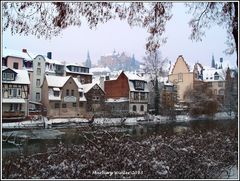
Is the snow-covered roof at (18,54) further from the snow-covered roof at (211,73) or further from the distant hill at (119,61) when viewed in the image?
the snow-covered roof at (211,73)

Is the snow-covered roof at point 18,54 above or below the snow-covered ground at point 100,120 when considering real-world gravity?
above

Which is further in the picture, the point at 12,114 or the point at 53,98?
the point at 53,98

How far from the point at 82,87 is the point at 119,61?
38 cm

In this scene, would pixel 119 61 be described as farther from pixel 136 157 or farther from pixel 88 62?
pixel 136 157

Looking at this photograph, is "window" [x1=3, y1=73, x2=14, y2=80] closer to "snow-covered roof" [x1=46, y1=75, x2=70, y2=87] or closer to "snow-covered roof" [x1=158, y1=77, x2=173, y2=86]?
"snow-covered roof" [x1=46, y1=75, x2=70, y2=87]

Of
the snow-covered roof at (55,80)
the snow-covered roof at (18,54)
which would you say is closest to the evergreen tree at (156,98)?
the snow-covered roof at (55,80)

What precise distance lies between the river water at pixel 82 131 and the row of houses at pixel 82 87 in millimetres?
117

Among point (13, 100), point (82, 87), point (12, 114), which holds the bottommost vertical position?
point (12, 114)

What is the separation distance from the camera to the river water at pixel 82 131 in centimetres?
241

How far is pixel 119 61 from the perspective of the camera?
2.39 m

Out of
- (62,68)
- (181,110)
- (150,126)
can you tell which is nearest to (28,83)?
(62,68)

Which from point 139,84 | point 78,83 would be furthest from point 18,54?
point 139,84

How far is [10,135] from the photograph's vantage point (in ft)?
7.43

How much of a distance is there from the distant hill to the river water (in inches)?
19.3
